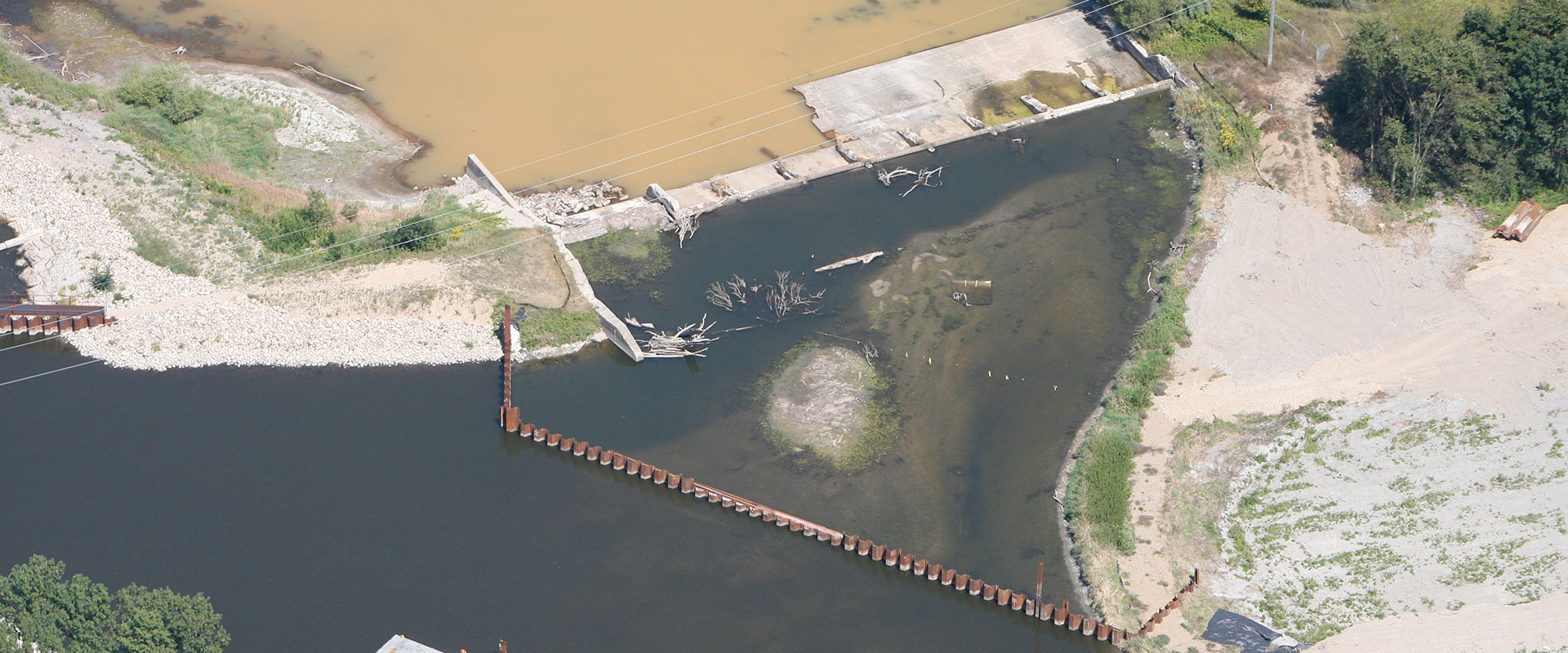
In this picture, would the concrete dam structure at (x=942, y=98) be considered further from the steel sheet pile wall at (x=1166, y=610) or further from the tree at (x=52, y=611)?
the steel sheet pile wall at (x=1166, y=610)

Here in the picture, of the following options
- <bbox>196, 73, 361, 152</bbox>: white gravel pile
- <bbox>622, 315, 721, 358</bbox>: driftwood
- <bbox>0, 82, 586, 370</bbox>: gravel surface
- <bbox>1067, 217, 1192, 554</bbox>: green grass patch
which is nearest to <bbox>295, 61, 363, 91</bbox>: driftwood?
<bbox>196, 73, 361, 152</bbox>: white gravel pile

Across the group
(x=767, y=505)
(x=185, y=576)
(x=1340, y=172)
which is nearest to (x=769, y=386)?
(x=767, y=505)

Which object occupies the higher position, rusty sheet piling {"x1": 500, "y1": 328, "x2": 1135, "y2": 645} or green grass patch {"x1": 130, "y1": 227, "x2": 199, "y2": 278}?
green grass patch {"x1": 130, "y1": 227, "x2": 199, "y2": 278}

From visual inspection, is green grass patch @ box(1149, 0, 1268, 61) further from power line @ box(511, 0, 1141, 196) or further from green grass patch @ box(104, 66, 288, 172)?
green grass patch @ box(104, 66, 288, 172)

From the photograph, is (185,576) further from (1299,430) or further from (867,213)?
(1299,430)

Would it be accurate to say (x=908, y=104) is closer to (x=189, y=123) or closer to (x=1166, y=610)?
(x=1166, y=610)

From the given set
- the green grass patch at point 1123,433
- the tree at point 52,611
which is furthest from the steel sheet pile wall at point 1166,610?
the tree at point 52,611
